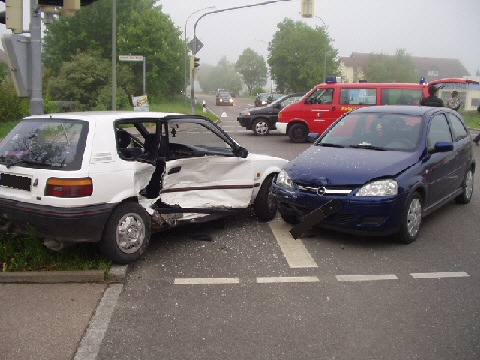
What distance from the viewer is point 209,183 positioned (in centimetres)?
614

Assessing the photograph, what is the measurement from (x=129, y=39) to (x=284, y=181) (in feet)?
159

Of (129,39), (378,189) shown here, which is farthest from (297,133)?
(129,39)

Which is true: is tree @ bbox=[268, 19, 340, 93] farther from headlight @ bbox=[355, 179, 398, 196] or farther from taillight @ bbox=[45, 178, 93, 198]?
taillight @ bbox=[45, 178, 93, 198]

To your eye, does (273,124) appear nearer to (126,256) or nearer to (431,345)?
(126,256)

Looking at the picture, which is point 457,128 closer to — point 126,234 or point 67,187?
point 126,234

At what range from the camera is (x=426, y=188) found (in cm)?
623

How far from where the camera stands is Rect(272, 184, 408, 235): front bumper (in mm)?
5609

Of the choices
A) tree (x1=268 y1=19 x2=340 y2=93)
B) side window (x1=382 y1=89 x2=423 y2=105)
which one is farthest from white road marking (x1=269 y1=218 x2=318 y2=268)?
tree (x1=268 y1=19 x2=340 y2=93)

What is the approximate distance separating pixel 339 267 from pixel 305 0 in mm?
16169

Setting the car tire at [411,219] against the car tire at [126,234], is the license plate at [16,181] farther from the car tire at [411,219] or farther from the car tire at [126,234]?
the car tire at [411,219]

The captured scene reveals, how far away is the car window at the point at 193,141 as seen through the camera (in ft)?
19.4

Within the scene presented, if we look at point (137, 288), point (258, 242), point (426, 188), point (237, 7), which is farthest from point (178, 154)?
point (237, 7)

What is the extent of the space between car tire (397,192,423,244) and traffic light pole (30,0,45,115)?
15.2 ft

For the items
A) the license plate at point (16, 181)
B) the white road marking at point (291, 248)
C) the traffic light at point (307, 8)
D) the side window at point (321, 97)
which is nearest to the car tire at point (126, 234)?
the license plate at point (16, 181)
